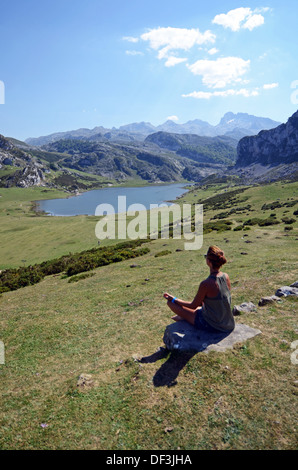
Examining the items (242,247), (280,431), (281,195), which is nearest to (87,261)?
(242,247)

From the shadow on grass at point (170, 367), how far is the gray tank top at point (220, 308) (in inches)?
53.3

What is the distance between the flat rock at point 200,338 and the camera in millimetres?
9211

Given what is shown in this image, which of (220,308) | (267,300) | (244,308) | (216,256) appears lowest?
(244,308)

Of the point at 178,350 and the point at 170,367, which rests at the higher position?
the point at 178,350

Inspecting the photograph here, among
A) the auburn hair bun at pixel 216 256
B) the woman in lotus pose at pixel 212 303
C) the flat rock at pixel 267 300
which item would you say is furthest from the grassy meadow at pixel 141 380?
the auburn hair bun at pixel 216 256

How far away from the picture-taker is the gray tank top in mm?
8805

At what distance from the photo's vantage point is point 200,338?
951 centimetres

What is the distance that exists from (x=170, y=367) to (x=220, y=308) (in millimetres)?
2814

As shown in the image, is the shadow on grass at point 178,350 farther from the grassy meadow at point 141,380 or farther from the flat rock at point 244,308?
the flat rock at point 244,308

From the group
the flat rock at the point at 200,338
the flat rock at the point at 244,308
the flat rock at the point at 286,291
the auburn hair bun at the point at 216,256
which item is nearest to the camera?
the auburn hair bun at the point at 216,256

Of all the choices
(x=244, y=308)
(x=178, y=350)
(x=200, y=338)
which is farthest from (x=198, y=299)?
(x=244, y=308)

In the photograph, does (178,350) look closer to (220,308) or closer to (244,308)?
(220,308)
